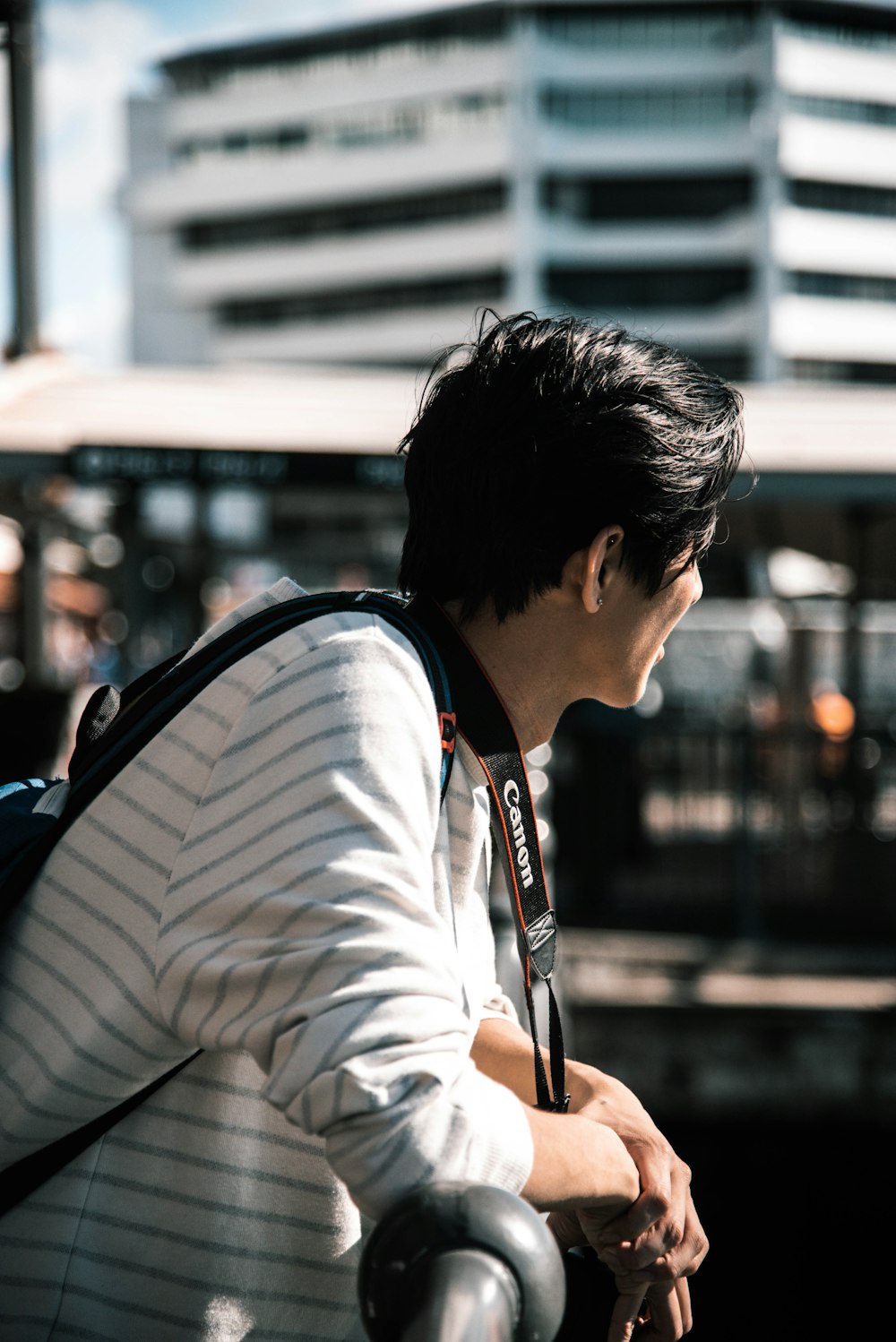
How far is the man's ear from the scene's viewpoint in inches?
51.3

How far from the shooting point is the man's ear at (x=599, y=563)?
1302 mm

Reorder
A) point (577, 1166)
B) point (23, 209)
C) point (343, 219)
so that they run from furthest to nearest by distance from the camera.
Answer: point (343, 219), point (23, 209), point (577, 1166)

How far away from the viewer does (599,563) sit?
1.31 metres

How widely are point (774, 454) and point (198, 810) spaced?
17.7 ft

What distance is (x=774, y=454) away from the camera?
6.07m

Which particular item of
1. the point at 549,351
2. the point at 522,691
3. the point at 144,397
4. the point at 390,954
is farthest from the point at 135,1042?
the point at 144,397

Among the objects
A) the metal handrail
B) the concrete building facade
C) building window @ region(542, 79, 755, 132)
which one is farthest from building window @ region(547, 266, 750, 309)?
the metal handrail

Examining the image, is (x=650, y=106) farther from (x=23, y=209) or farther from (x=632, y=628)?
(x=632, y=628)

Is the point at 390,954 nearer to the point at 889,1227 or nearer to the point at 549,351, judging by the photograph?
the point at 549,351

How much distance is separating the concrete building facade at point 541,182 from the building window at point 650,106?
102 mm

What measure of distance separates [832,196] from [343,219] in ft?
83.9

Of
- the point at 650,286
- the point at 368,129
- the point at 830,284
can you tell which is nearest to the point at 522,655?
the point at 650,286

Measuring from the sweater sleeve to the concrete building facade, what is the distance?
201 ft

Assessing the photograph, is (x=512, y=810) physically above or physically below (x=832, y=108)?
below
